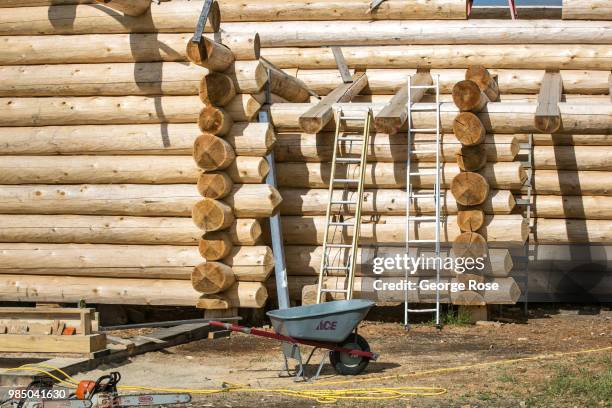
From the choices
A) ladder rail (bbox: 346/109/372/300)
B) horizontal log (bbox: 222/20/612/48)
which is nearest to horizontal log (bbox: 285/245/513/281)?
ladder rail (bbox: 346/109/372/300)

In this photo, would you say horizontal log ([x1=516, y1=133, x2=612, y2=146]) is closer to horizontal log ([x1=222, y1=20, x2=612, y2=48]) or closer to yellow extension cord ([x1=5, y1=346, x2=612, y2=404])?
horizontal log ([x1=222, y1=20, x2=612, y2=48])

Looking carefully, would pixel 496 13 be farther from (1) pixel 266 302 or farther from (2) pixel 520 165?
(1) pixel 266 302

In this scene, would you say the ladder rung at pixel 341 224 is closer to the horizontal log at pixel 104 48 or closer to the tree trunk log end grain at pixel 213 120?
the tree trunk log end grain at pixel 213 120

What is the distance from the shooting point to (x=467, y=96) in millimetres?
14648

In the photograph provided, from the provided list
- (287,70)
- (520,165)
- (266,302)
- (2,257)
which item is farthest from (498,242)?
(2,257)

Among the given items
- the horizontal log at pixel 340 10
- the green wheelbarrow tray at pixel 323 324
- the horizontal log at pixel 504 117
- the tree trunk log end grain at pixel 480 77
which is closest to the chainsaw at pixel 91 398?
the green wheelbarrow tray at pixel 323 324

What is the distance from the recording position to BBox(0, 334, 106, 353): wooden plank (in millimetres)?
12383

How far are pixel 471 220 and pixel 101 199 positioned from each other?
5.25m

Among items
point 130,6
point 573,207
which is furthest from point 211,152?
point 573,207

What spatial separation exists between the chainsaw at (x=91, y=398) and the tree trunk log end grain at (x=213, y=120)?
606 centimetres

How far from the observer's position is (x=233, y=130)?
49.5ft

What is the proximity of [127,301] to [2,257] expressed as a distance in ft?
6.73

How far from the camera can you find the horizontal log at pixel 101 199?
15.3 m

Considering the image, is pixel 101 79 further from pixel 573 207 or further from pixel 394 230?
pixel 573 207
